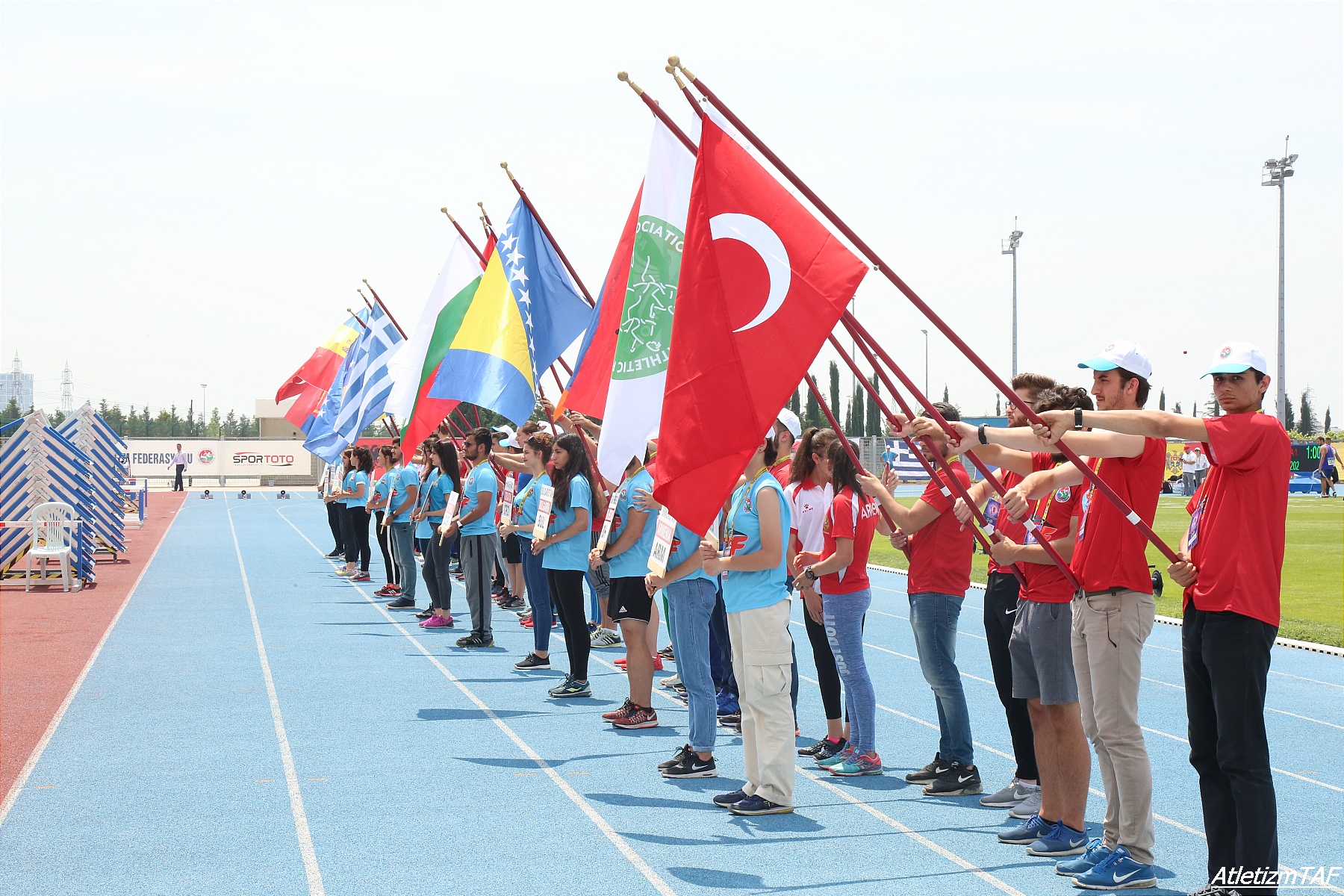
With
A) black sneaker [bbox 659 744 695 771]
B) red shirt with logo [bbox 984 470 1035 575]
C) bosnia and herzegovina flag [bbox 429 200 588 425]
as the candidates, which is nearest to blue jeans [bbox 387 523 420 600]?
bosnia and herzegovina flag [bbox 429 200 588 425]

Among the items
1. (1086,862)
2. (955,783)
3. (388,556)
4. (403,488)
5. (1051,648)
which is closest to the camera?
(1086,862)

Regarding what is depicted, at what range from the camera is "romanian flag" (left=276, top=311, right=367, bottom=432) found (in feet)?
65.7

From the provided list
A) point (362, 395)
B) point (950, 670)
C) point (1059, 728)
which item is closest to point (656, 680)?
point (950, 670)

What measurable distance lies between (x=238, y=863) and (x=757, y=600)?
2.93 meters

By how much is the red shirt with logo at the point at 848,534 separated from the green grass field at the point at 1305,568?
11.3 feet

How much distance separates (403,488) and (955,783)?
10.5m

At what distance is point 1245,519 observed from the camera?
466cm

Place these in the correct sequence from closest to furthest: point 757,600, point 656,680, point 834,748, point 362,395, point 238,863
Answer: point 238,863
point 757,600
point 834,748
point 656,680
point 362,395

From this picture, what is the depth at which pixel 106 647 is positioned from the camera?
1240 centimetres

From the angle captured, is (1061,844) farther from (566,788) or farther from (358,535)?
(358,535)

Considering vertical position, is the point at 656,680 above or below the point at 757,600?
below

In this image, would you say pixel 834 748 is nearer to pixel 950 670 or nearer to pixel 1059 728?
pixel 950 670

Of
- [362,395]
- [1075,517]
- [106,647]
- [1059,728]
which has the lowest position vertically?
[106,647]

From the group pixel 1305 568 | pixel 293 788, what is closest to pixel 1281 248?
pixel 1305 568
